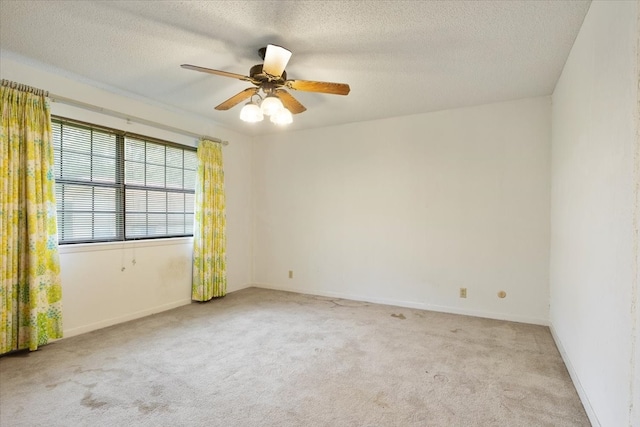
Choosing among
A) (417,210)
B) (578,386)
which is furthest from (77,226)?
(578,386)

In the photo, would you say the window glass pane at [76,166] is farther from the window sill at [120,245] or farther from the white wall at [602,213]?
the white wall at [602,213]

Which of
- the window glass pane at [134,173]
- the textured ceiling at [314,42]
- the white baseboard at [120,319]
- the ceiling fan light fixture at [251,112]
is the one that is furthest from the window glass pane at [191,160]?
the ceiling fan light fixture at [251,112]

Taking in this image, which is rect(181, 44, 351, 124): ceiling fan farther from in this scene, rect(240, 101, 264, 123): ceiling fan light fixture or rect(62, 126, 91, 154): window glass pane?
rect(62, 126, 91, 154): window glass pane

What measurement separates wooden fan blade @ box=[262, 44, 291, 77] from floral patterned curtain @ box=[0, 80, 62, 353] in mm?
2199

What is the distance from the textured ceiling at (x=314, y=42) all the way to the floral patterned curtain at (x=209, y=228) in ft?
3.73

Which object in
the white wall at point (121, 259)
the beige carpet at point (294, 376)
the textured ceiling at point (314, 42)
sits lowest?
the beige carpet at point (294, 376)

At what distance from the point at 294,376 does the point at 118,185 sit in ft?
9.33

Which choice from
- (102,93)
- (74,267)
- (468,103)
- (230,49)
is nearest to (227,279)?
(74,267)

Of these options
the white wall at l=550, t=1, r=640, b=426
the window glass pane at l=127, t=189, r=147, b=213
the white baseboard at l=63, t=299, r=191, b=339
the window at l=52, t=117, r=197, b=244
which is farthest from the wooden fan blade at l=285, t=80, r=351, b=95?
the white baseboard at l=63, t=299, r=191, b=339

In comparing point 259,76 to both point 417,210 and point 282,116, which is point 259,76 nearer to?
point 282,116

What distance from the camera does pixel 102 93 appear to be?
11.0ft

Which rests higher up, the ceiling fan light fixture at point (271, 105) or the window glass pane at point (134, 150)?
the ceiling fan light fixture at point (271, 105)

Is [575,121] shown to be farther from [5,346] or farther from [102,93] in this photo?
[5,346]

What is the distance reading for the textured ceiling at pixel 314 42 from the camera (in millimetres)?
2043
